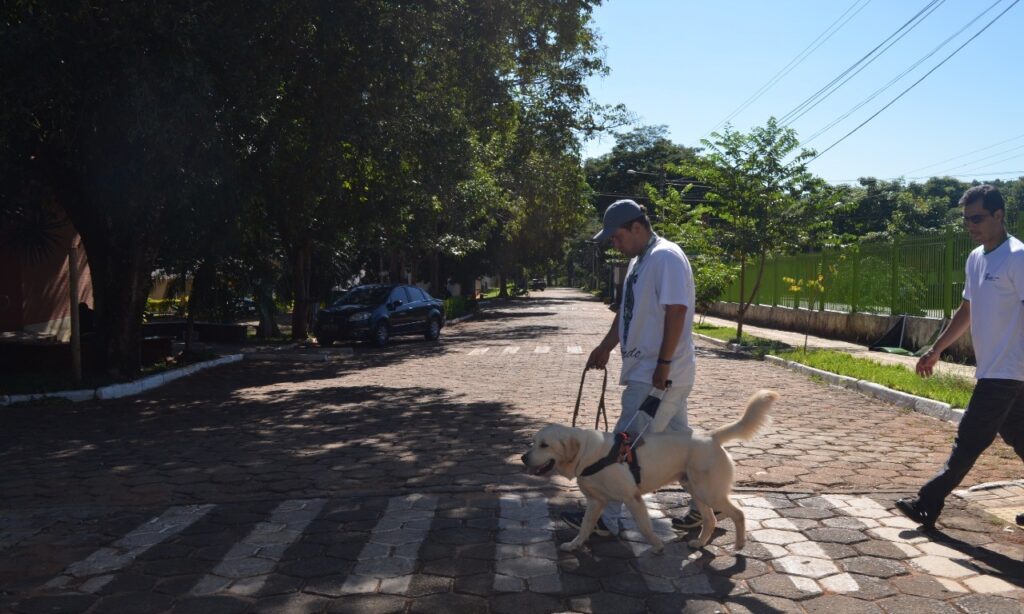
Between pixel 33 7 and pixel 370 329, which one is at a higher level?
pixel 33 7

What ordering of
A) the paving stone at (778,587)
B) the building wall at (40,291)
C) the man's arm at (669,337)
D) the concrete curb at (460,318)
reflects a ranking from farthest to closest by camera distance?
the concrete curb at (460,318) < the building wall at (40,291) < the man's arm at (669,337) < the paving stone at (778,587)

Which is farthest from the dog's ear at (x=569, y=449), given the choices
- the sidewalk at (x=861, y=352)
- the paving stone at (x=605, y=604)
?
the sidewalk at (x=861, y=352)

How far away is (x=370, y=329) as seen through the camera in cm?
2136

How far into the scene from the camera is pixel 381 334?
21.8 m

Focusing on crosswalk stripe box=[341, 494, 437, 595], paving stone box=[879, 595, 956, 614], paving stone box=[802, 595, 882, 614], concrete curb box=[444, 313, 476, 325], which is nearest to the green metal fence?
paving stone box=[879, 595, 956, 614]

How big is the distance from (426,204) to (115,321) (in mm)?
11476

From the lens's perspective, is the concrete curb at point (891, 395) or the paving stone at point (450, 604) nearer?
the paving stone at point (450, 604)

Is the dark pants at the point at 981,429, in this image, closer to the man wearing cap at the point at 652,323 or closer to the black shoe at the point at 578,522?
the man wearing cap at the point at 652,323

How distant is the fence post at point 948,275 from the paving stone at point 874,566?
→ 13188 mm

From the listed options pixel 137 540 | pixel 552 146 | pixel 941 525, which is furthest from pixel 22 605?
pixel 552 146

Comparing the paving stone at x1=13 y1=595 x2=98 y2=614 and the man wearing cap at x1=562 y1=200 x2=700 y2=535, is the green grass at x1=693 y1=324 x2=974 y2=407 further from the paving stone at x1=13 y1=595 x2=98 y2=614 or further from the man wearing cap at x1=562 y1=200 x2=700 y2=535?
the paving stone at x1=13 y1=595 x2=98 y2=614

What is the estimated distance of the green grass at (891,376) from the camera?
1055 cm

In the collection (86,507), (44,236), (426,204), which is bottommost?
(86,507)

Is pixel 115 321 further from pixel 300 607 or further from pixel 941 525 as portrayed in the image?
pixel 941 525
